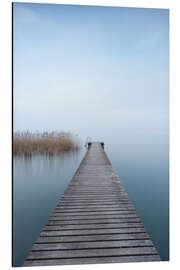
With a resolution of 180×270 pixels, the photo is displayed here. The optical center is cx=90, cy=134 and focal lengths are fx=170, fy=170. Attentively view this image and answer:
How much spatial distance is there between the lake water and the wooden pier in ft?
1.63

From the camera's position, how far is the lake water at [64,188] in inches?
76.9

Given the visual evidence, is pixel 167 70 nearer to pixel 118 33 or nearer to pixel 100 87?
pixel 118 33

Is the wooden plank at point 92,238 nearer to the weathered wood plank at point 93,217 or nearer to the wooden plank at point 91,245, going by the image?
the wooden plank at point 91,245

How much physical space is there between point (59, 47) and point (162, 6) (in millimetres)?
1278

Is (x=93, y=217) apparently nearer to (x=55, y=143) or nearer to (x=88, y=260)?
(x=88, y=260)

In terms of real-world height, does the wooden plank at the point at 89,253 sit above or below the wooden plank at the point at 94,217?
below

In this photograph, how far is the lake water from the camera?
76.9 inches

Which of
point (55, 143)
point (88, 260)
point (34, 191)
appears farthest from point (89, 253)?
point (55, 143)

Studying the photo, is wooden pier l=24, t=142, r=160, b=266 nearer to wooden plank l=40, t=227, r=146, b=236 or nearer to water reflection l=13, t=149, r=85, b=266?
wooden plank l=40, t=227, r=146, b=236

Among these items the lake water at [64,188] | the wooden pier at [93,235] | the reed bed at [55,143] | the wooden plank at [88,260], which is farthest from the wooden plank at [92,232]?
the reed bed at [55,143]

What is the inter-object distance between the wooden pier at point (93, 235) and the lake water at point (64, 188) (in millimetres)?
A: 497

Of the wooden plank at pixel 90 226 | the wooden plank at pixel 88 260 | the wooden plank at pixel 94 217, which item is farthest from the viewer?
the wooden plank at pixel 94 217

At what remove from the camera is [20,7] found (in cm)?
164
